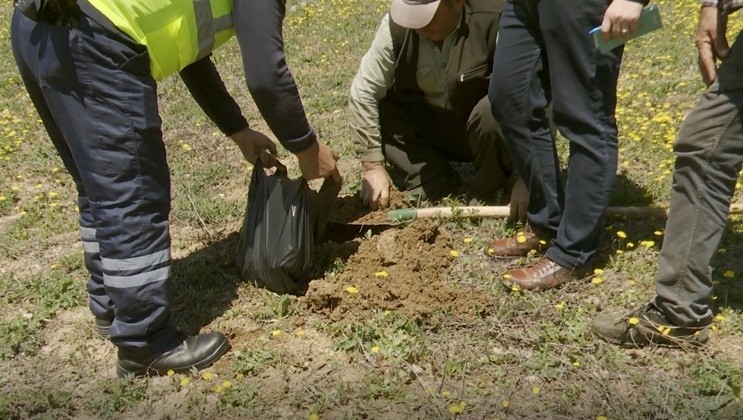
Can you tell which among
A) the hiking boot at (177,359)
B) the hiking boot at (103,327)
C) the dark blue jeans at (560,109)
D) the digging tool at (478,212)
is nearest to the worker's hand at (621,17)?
the dark blue jeans at (560,109)

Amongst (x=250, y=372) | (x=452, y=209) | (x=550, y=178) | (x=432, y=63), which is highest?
Result: (x=432, y=63)

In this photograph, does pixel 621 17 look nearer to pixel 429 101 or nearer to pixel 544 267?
pixel 544 267

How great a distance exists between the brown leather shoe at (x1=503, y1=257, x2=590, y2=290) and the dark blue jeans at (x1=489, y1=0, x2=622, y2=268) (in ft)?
0.13

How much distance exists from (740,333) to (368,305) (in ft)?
5.00

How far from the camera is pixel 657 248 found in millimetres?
3602

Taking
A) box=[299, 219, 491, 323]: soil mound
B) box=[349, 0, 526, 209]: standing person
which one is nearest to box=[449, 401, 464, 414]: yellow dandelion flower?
box=[299, 219, 491, 323]: soil mound

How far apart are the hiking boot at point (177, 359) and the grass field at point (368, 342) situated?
5cm

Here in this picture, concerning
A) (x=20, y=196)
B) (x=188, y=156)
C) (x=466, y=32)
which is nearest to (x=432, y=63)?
(x=466, y=32)

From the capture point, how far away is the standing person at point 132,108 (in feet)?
8.66

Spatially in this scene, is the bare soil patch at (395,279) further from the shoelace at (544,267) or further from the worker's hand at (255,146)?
the worker's hand at (255,146)

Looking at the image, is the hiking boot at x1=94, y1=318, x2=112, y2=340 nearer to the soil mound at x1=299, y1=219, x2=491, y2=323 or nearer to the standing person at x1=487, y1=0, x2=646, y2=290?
the soil mound at x1=299, y1=219, x2=491, y2=323

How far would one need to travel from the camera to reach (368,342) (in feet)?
10.3

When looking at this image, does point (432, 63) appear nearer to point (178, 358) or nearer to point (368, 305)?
point (368, 305)

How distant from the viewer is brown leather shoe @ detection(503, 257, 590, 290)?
3332mm
